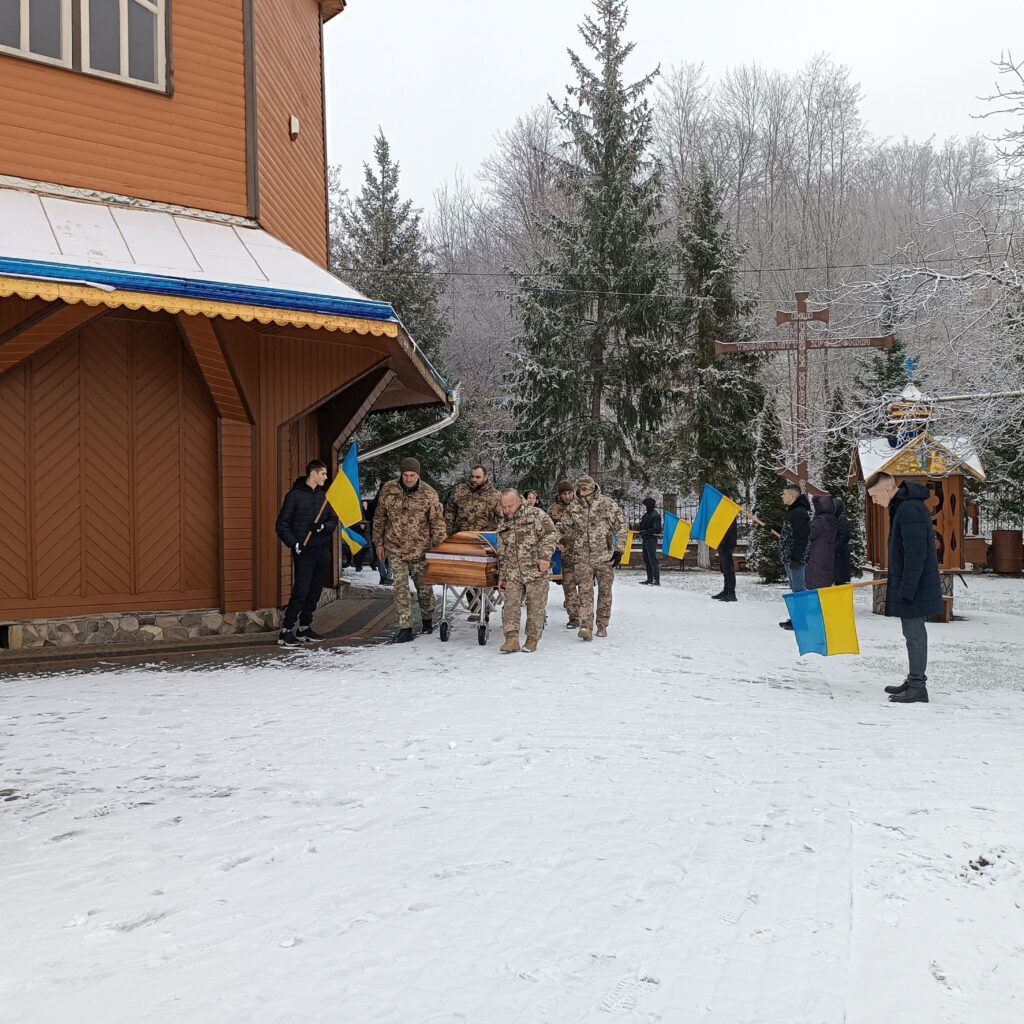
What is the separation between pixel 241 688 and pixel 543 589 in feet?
10.7

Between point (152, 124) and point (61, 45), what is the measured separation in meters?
1.13

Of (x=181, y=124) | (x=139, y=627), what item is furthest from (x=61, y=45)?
(x=139, y=627)

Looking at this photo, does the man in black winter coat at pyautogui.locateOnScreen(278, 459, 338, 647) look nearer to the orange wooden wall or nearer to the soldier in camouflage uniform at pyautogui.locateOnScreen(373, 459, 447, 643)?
the soldier in camouflage uniform at pyautogui.locateOnScreen(373, 459, 447, 643)

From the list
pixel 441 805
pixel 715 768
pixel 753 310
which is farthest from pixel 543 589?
pixel 753 310

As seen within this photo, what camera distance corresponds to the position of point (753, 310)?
2619 cm

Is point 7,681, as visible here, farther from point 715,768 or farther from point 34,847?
point 715,768

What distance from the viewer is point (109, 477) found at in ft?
32.3

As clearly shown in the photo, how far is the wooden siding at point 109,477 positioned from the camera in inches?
371

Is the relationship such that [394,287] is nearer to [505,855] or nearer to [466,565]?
[466,565]

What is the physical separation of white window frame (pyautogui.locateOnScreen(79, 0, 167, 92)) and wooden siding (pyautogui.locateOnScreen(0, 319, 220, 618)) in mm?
2687

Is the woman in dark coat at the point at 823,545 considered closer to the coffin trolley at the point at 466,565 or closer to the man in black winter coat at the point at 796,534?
the man in black winter coat at the point at 796,534

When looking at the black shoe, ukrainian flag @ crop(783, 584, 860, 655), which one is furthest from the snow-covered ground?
ukrainian flag @ crop(783, 584, 860, 655)

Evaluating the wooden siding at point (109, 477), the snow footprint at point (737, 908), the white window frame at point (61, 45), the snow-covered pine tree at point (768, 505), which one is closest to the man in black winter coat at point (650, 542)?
the snow-covered pine tree at point (768, 505)

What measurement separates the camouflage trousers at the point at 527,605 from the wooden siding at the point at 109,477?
133 inches
